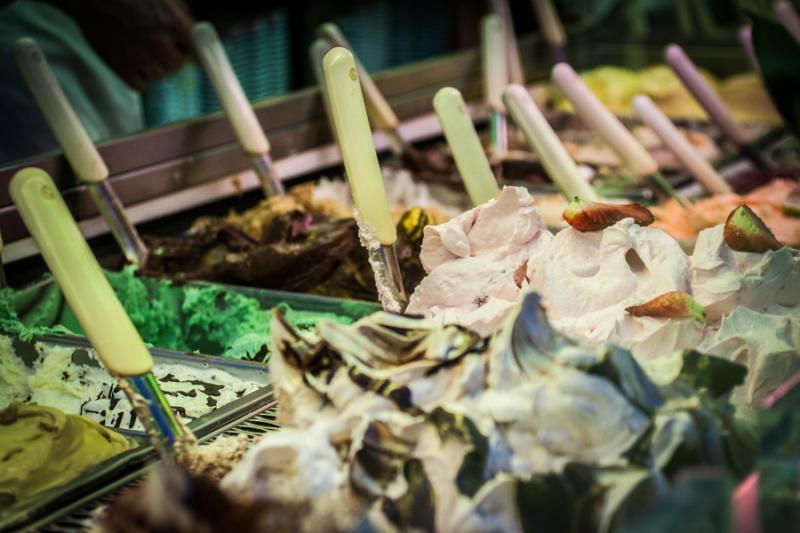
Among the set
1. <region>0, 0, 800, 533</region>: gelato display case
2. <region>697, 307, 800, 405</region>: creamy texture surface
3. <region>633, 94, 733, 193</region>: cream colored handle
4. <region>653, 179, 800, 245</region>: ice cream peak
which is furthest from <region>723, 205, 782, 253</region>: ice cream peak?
<region>633, 94, 733, 193</region>: cream colored handle

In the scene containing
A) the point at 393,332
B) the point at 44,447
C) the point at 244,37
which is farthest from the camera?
the point at 244,37

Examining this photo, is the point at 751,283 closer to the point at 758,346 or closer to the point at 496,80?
the point at 758,346

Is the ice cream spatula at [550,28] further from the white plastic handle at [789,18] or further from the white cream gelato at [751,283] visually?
the white cream gelato at [751,283]

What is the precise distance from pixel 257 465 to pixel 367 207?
56 centimetres

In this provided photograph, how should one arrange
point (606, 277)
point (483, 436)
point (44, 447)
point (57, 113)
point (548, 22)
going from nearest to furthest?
point (483, 436) → point (44, 447) → point (606, 277) → point (57, 113) → point (548, 22)

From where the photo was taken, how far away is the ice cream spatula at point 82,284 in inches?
46.4

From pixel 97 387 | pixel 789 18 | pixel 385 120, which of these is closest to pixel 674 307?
pixel 97 387

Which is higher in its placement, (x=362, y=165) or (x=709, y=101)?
(x=362, y=165)

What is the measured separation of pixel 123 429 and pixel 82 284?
0.31m

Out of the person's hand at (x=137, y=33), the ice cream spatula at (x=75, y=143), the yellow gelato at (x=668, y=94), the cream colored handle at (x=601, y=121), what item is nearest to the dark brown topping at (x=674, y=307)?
the cream colored handle at (x=601, y=121)

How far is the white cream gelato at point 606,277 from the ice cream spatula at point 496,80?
4.37 ft

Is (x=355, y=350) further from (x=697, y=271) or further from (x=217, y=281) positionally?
(x=217, y=281)

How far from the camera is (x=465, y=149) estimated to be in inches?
66.3

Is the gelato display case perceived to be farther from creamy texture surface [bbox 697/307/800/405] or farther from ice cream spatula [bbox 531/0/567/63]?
ice cream spatula [bbox 531/0/567/63]
